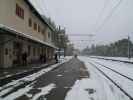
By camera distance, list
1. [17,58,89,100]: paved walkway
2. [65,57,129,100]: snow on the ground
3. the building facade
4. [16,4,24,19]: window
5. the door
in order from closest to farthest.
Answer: [65,57,129,100]: snow on the ground < [17,58,89,100]: paved walkway < the building facade < [16,4,24,19]: window < the door

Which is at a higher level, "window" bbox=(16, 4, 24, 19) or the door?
"window" bbox=(16, 4, 24, 19)

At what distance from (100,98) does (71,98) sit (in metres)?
1.10

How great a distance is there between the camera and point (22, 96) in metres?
10.3

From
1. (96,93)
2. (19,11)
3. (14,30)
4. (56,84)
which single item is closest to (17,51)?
(19,11)

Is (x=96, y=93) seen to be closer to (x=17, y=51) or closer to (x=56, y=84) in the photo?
(x=56, y=84)

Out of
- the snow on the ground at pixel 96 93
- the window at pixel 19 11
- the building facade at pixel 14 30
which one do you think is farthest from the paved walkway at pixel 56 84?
the window at pixel 19 11

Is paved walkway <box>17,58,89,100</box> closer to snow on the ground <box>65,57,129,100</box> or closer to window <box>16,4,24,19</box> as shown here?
snow on the ground <box>65,57,129,100</box>

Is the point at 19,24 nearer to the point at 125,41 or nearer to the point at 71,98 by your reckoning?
the point at 71,98

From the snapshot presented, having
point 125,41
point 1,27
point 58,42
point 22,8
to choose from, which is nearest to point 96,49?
point 125,41

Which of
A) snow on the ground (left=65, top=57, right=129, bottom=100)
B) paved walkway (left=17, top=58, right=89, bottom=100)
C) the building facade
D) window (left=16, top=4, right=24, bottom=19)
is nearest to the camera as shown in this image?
snow on the ground (left=65, top=57, right=129, bottom=100)

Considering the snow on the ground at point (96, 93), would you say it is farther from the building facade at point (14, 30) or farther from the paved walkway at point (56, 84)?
the building facade at point (14, 30)

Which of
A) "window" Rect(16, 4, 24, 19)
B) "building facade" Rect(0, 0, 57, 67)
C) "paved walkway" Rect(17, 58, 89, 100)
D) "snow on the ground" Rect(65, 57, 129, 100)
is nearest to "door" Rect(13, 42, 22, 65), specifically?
"building facade" Rect(0, 0, 57, 67)

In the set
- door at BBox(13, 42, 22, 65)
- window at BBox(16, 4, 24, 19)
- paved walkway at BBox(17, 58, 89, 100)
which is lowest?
paved walkway at BBox(17, 58, 89, 100)

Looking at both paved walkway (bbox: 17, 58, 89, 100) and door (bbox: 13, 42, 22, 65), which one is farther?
door (bbox: 13, 42, 22, 65)
